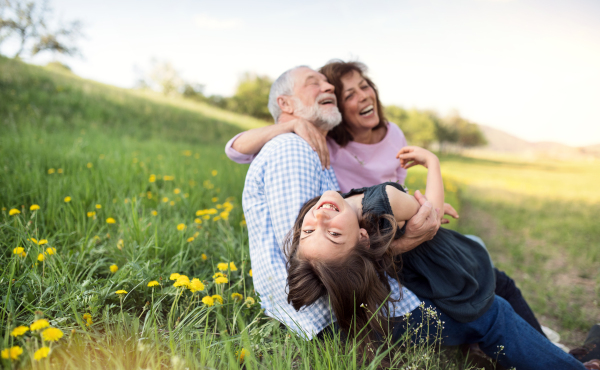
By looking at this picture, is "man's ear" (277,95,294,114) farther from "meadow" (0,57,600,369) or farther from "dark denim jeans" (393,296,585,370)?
"dark denim jeans" (393,296,585,370)

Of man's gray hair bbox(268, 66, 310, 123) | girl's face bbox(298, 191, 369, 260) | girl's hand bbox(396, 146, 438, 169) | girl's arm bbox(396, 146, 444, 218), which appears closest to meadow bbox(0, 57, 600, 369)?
girl's face bbox(298, 191, 369, 260)

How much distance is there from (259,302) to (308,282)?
55cm

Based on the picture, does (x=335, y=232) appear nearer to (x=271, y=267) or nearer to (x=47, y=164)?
(x=271, y=267)

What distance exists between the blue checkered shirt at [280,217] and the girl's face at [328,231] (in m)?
0.24

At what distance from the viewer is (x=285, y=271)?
1.84 metres

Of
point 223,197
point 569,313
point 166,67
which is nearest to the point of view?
point 569,313

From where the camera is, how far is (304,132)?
→ 234 cm

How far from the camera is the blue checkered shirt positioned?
1.79 metres

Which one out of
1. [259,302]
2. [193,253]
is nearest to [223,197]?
[193,253]

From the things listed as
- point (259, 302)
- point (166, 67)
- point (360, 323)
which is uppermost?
point (166, 67)

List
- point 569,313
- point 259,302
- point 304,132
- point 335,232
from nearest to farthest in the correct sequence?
point 335,232 < point 259,302 < point 304,132 < point 569,313

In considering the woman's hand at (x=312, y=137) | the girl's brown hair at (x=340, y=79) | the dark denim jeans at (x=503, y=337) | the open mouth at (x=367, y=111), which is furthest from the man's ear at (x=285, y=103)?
the dark denim jeans at (x=503, y=337)

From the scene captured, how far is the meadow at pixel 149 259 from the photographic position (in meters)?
1.38

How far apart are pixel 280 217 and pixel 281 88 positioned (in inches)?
53.4
